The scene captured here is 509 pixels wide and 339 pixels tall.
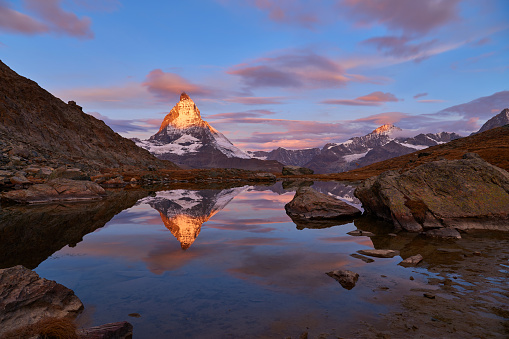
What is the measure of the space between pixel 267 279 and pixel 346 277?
311 centimetres

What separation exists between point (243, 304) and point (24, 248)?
1405 cm

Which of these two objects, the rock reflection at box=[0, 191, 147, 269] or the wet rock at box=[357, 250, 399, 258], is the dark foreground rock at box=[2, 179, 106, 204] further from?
the wet rock at box=[357, 250, 399, 258]

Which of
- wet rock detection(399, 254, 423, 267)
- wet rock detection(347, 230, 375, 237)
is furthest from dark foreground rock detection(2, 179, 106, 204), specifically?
wet rock detection(399, 254, 423, 267)

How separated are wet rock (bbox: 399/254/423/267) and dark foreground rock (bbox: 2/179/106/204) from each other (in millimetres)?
40063

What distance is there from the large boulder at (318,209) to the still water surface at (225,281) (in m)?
6.13

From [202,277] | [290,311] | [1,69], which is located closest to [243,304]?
[290,311]

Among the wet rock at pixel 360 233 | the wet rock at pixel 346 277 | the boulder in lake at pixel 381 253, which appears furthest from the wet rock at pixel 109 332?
the wet rock at pixel 360 233

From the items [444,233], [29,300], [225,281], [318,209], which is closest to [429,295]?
[225,281]

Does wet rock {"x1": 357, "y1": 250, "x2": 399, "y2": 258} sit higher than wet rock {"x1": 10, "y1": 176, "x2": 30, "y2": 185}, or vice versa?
wet rock {"x1": 10, "y1": 176, "x2": 30, "y2": 185}

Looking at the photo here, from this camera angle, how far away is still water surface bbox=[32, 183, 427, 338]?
29.7ft

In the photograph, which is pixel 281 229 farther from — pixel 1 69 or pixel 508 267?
pixel 1 69

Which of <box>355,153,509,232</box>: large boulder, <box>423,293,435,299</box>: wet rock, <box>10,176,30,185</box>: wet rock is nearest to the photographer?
<box>423,293,435,299</box>: wet rock

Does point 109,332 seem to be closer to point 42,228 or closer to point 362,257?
point 362,257

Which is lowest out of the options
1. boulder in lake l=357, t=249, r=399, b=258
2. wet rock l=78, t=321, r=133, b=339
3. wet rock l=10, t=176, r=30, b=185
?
boulder in lake l=357, t=249, r=399, b=258
